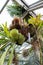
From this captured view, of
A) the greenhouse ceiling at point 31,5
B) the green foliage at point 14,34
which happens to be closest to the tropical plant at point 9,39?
the green foliage at point 14,34

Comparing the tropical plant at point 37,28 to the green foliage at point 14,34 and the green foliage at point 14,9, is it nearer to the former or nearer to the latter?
the green foliage at point 14,34

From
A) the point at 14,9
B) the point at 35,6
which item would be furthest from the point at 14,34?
the point at 35,6

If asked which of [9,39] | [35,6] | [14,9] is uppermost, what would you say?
[35,6]

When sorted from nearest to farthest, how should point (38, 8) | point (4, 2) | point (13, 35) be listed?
point (13, 35) < point (38, 8) < point (4, 2)

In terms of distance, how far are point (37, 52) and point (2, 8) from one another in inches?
85.7

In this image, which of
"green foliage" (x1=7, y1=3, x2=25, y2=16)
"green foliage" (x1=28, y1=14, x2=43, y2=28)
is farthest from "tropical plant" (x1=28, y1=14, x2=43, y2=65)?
"green foliage" (x1=7, y1=3, x2=25, y2=16)

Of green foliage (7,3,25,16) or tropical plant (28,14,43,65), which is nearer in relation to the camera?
tropical plant (28,14,43,65)

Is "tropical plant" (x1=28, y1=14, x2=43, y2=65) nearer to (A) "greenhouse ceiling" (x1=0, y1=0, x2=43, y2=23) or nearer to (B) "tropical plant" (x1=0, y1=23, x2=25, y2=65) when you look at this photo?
(B) "tropical plant" (x1=0, y1=23, x2=25, y2=65)

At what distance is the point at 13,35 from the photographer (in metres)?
0.75

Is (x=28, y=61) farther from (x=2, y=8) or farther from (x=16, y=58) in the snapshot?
(x=2, y=8)

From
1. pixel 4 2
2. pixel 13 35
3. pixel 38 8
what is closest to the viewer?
pixel 13 35

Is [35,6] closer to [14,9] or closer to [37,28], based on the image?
[14,9]

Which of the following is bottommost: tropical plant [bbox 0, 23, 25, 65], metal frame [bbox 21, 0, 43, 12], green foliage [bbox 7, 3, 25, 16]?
tropical plant [bbox 0, 23, 25, 65]

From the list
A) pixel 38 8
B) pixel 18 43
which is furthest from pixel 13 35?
pixel 38 8
